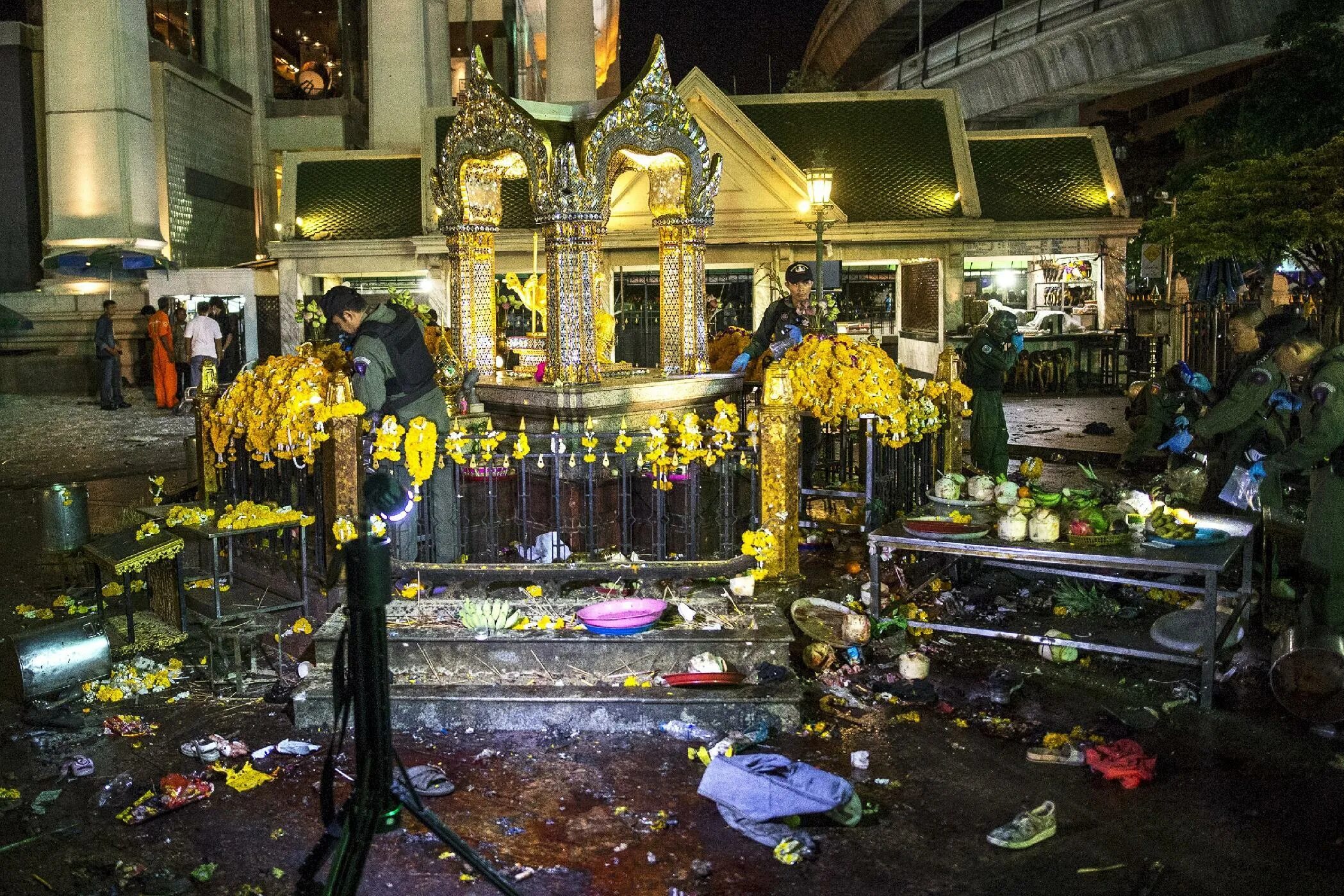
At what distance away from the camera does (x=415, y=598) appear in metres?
7.37

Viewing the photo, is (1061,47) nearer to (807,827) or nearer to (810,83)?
(810,83)

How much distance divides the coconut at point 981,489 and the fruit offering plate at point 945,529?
0.76 metres

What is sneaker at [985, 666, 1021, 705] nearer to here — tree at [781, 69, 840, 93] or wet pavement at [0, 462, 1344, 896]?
wet pavement at [0, 462, 1344, 896]

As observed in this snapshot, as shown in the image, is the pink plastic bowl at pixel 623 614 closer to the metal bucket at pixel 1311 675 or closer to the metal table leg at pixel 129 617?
the metal table leg at pixel 129 617

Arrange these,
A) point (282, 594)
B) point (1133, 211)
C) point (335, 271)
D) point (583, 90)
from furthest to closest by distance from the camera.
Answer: point (1133, 211) < point (335, 271) < point (583, 90) < point (282, 594)

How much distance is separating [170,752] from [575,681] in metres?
2.27

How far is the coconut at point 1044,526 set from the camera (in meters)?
6.94

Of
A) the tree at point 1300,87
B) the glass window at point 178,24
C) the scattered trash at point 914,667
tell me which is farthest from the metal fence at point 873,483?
the glass window at point 178,24

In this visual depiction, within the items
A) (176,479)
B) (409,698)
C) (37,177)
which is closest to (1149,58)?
(176,479)

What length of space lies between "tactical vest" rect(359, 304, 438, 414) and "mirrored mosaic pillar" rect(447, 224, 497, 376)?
3.12 m

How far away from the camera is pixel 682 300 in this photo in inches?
464

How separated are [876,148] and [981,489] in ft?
48.4

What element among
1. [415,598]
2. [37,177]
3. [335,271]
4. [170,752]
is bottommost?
[170,752]

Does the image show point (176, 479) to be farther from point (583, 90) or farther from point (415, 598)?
point (583, 90)
